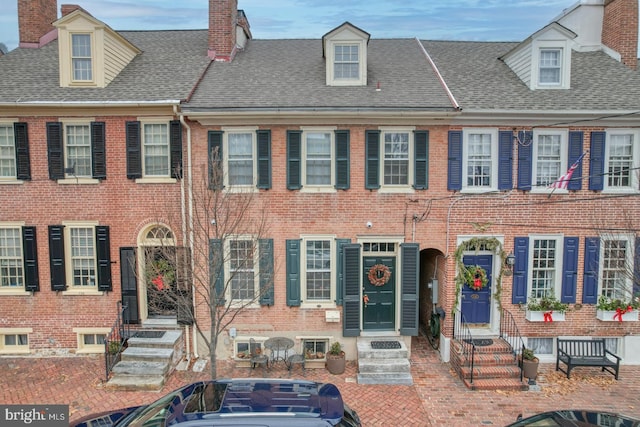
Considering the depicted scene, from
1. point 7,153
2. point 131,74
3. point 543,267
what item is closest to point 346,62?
point 131,74

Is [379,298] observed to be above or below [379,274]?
below

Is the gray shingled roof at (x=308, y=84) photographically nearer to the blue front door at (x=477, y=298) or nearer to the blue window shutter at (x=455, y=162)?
the blue window shutter at (x=455, y=162)

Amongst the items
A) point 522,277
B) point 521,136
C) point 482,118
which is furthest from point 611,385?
point 482,118

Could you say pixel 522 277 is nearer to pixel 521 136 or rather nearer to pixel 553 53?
pixel 521 136

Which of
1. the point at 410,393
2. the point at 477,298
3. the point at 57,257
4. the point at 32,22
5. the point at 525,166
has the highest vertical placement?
the point at 32,22

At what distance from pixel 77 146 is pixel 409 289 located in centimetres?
987

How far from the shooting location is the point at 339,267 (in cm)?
1121

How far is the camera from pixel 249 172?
11.2 metres

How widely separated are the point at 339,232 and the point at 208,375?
16.5ft

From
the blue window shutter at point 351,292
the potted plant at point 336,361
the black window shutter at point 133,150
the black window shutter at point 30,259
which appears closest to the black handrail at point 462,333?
the blue window shutter at point 351,292

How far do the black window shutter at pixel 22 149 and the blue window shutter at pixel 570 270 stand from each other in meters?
14.8

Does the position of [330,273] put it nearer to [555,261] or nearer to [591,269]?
[555,261]

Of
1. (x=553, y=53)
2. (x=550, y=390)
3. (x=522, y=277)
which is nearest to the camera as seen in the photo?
(x=550, y=390)

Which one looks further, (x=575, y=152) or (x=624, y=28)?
(x=624, y=28)
